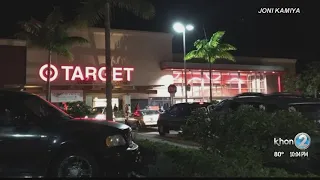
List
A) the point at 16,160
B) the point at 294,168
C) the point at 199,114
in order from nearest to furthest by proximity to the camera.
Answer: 1. the point at 16,160
2. the point at 294,168
3. the point at 199,114

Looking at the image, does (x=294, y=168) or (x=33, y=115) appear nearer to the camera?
(x=33, y=115)

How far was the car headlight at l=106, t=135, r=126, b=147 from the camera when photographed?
7074 mm

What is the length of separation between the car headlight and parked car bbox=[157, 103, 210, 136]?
10.8 metres

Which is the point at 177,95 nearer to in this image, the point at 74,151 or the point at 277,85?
the point at 277,85

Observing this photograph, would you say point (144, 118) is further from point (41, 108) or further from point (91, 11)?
point (41, 108)

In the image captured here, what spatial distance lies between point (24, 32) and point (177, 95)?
15354mm

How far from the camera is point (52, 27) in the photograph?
27.9 meters

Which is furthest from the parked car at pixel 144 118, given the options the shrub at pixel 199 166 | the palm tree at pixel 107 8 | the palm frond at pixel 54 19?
the shrub at pixel 199 166

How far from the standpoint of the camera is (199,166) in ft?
23.0

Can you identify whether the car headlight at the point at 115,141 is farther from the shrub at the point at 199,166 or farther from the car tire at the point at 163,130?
the car tire at the point at 163,130

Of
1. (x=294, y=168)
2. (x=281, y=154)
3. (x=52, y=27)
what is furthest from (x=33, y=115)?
(x=52, y=27)

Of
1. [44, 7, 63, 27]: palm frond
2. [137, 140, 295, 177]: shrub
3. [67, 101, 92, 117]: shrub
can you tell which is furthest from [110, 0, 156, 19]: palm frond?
[44, 7, 63, 27]: palm frond

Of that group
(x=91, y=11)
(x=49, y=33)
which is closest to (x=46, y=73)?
(x=49, y=33)

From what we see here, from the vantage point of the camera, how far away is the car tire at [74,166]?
22.7ft
